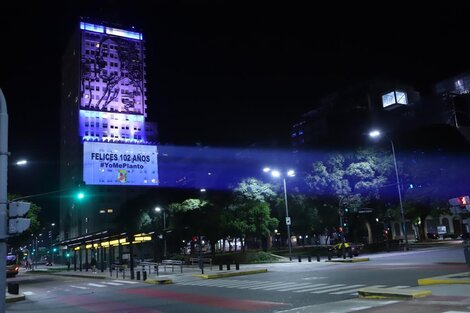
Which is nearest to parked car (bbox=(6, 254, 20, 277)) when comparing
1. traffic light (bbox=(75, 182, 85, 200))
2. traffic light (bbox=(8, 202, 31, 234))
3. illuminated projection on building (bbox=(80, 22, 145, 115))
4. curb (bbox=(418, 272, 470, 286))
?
traffic light (bbox=(75, 182, 85, 200))

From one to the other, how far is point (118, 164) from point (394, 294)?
78.6 meters

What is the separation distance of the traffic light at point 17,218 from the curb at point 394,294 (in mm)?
10665

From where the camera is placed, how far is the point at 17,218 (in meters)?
9.24

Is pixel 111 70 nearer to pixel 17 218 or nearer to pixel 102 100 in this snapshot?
pixel 102 100

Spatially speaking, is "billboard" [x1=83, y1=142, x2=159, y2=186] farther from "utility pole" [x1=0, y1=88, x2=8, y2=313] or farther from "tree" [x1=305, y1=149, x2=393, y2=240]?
"utility pole" [x1=0, y1=88, x2=8, y2=313]

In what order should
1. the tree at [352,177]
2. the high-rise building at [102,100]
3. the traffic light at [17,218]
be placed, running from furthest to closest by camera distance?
the high-rise building at [102,100] → the tree at [352,177] → the traffic light at [17,218]

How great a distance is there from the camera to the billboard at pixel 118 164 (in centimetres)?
8506

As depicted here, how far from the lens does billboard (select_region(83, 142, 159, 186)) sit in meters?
85.1

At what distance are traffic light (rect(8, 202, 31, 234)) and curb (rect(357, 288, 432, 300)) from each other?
420 inches

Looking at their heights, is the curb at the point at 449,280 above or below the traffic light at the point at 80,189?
below

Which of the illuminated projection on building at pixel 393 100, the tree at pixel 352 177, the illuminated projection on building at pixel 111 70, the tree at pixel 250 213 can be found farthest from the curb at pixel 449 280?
the illuminated projection on building at pixel 111 70

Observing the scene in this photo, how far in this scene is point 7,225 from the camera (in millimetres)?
9188

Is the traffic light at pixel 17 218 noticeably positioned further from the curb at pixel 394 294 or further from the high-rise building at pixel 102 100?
the high-rise building at pixel 102 100

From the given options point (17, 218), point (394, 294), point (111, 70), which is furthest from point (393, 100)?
point (17, 218)
